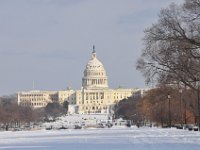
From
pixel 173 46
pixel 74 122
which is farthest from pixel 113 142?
pixel 74 122

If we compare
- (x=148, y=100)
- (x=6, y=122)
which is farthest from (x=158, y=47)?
(x=6, y=122)

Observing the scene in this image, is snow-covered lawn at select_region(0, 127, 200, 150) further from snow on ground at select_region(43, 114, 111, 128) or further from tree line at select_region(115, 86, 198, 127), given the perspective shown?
snow on ground at select_region(43, 114, 111, 128)

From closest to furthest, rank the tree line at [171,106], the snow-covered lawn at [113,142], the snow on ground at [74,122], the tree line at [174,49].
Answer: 1. the snow-covered lawn at [113,142]
2. the tree line at [174,49]
3. the tree line at [171,106]
4. the snow on ground at [74,122]

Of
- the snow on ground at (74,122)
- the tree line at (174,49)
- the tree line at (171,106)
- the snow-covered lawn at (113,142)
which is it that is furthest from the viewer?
the snow on ground at (74,122)

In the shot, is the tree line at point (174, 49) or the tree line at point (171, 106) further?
the tree line at point (171, 106)

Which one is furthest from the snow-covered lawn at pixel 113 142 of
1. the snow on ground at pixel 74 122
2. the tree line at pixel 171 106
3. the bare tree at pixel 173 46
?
the snow on ground at pixel 74 122

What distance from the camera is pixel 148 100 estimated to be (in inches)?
3831

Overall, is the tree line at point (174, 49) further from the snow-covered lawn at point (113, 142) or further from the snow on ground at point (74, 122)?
the snow on ground at point (74, 122)

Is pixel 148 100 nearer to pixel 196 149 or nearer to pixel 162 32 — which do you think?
pixel 162 32

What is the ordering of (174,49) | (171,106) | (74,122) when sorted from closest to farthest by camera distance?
(174,49), (171,106), (74,122)

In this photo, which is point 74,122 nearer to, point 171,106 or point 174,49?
point 171,106

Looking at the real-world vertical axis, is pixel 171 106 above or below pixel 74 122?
above

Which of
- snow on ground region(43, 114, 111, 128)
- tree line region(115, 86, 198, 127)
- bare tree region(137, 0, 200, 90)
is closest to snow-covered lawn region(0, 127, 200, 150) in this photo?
bare tree region(137, 0, 200, 90)

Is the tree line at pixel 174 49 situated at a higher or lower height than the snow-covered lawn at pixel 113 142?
higher
